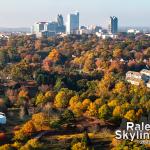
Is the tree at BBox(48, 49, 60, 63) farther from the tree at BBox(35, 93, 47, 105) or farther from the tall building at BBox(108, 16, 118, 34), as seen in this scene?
the tall building at BBox(108, 16, 118, 34)

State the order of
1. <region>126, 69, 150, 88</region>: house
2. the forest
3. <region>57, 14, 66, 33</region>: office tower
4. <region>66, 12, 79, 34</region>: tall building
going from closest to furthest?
the forest → <region>126, 69, 150, 88</region>: house → <region>57, 14, 66, 33</region>: office tower → <region>66, 12, 79, 34</region>: tall building

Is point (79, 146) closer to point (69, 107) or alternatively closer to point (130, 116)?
point (130, 116)

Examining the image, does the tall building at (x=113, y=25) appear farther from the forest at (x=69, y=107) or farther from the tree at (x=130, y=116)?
the tree at (x=130, y=116)

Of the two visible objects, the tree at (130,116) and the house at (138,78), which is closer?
the tree at (130,116)

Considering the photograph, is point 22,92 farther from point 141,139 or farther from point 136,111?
point 141,139

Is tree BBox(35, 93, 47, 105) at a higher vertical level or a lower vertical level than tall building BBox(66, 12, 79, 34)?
lower

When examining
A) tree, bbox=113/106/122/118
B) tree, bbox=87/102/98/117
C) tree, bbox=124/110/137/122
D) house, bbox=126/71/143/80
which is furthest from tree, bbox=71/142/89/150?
house, bbox=126/71/143/80

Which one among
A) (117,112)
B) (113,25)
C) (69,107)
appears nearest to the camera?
(117,112)

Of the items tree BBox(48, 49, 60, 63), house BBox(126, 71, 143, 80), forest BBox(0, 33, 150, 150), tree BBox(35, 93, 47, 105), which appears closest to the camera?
forest BBox(0, 33, 150, 150)

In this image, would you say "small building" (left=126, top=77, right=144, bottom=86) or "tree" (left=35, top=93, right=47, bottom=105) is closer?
"tree" (left=35, top=93, right=47, bottom=105)

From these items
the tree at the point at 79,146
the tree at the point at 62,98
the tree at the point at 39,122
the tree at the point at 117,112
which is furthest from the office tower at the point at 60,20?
the tree at the point at 79,146

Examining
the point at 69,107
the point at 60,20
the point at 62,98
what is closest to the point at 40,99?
the point at 62,98

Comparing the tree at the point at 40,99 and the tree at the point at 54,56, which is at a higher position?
the tree at the point at 54,56
